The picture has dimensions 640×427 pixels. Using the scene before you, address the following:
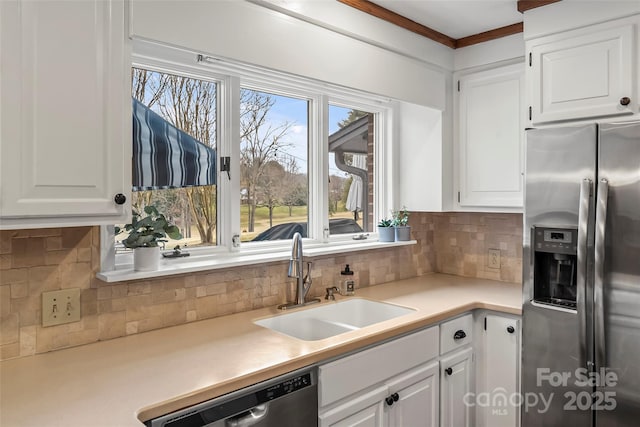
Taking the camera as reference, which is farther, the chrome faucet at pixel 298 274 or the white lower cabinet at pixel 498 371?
the white lower cabinet at pixel 498 371

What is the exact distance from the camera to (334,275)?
98.5 inches

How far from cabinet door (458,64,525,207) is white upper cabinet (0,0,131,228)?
2.06 meters

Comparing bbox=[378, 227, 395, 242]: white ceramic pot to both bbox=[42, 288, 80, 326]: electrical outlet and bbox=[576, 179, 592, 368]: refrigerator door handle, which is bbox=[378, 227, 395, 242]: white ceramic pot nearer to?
bbox=[576, 179, 592, 368]: refrigerator door handle

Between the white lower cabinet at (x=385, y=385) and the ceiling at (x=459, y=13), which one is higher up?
the ceiling at (x=459, y=13)

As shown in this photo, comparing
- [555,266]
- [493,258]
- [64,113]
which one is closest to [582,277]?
[555,266]

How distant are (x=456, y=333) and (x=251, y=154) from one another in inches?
54.2

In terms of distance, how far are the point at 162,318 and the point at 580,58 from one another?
2.25 m

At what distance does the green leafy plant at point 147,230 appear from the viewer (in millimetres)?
1686

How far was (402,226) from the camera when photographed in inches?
108

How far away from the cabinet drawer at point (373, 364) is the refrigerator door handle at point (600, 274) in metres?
0.67

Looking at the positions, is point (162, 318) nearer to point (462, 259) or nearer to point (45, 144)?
point (45, 144)

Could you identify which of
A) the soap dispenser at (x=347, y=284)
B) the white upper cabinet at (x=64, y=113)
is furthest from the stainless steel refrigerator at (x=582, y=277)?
the white upper cabinet at (x=64, y=113)

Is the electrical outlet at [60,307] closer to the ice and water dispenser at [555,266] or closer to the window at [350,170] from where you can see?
the window at [350,170]

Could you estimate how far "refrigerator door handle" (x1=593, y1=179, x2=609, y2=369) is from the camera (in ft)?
5.95
